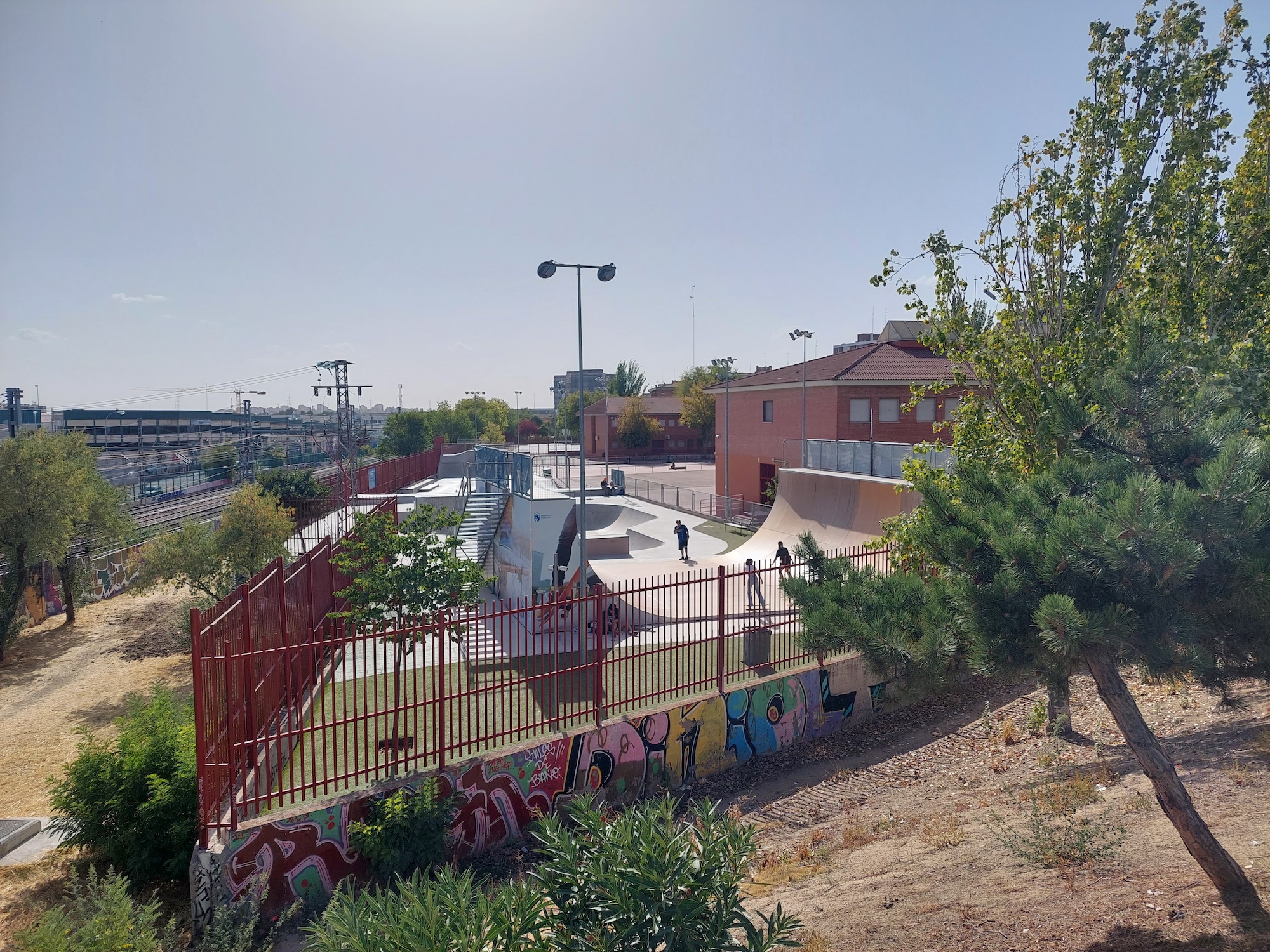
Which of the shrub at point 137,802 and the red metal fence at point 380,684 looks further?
the shrub at point 137,802

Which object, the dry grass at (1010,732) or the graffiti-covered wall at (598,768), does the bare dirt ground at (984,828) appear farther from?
the graffiti-covered wall at (598,768)

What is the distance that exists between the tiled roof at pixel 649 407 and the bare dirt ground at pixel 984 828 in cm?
A: 6544

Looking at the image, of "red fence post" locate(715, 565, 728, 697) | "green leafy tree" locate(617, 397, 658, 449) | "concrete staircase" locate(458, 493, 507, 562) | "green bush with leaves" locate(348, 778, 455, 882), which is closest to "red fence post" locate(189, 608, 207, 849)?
"green bush with leaves" locate(348, 778, 455, 882)

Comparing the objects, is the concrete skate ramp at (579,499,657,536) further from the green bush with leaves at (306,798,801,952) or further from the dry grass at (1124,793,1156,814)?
the green bush with leaves at (306,798,801,952)

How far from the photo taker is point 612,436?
7512cm

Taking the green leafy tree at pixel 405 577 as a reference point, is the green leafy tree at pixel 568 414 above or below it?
above

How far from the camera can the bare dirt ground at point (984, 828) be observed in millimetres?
4914

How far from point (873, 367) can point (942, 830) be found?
2447 centimetres

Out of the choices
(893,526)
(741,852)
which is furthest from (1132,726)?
(893,526)

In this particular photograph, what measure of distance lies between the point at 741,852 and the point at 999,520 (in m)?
2.28

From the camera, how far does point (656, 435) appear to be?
75562mm

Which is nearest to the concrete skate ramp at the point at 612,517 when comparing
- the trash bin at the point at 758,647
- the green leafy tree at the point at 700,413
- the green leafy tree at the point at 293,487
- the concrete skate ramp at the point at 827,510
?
the concrete skate ramp at the point at 827,510

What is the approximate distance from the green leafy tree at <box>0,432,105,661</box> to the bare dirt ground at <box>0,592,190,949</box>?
1450 millimetres

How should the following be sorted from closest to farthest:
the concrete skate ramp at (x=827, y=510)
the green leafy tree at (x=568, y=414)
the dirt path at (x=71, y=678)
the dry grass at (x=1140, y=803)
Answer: the dry grass at (x=1140, y=803)
the dirt path at (x=71, y=678)
the concrete skate ramp at (x=827, y=510)
the green leafy tree at (x=568, y=414)
